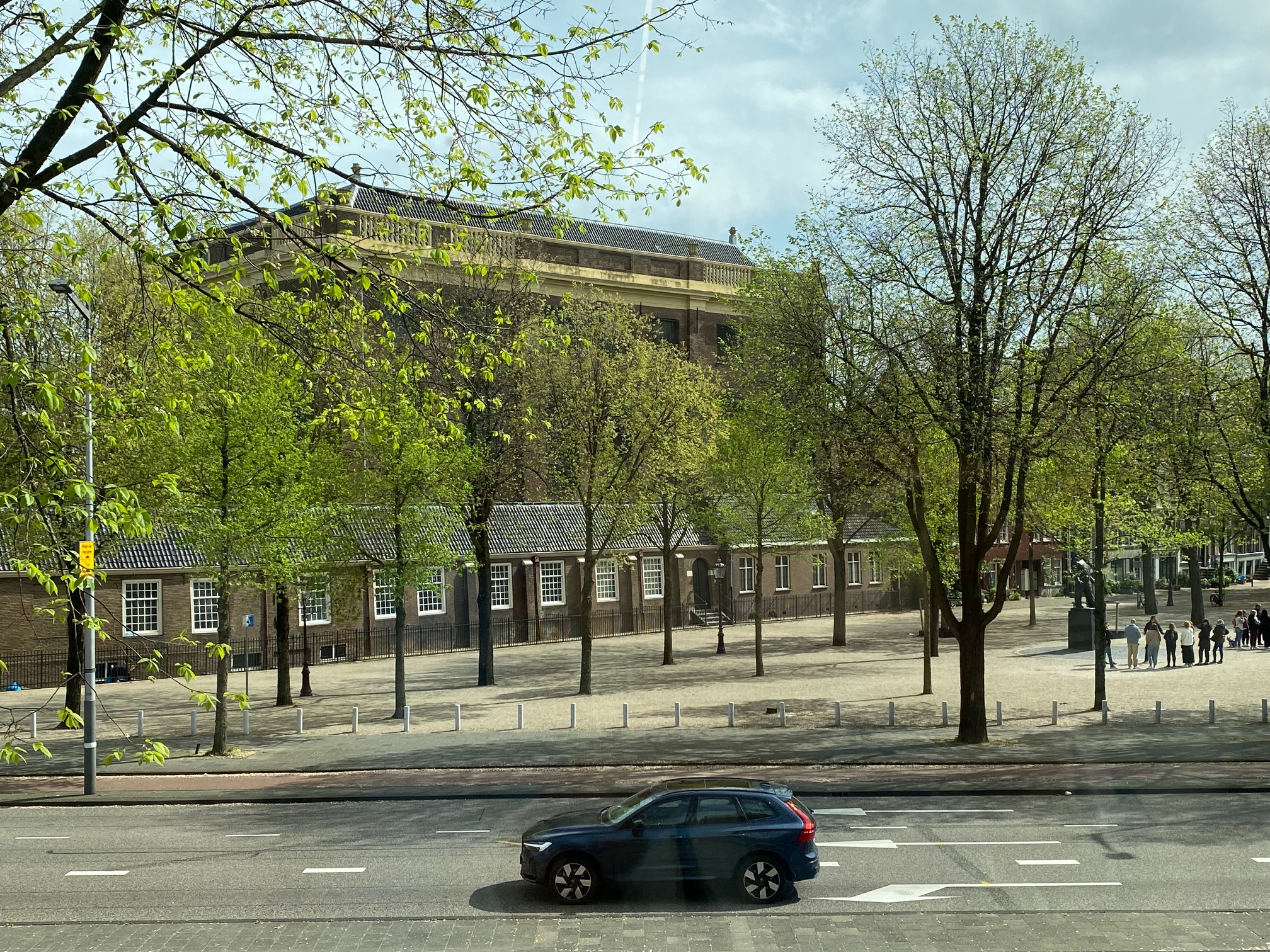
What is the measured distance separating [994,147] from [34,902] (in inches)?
868

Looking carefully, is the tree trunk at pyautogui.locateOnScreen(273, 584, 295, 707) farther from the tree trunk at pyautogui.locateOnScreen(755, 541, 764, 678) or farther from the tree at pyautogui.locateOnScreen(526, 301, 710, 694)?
the tree trunk at pyautogui.locateOnScreen(755, 541, 764, 678)

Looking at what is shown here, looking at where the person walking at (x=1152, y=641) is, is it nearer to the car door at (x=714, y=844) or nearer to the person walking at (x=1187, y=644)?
the person walking at (x=1187, y=644)

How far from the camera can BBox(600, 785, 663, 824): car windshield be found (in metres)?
13.4

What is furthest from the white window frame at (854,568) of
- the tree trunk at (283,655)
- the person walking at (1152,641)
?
the tree trunk at (283,655)

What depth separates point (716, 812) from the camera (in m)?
13.2

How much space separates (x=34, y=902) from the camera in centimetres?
1325

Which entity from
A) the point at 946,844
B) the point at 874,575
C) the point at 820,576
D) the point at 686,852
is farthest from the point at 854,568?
the point at 686,852

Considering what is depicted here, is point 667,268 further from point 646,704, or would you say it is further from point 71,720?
point 71,720

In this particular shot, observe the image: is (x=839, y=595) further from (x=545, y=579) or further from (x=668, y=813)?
(x=668, y=813)

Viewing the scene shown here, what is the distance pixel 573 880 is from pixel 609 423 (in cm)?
2183

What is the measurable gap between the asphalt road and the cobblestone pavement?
0.35m

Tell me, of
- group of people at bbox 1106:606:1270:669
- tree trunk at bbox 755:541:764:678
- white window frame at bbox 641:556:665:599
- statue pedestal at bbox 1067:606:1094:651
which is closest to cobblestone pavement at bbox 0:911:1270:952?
tree trunk at bbox 755:541:764:678

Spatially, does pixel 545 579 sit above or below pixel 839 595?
above

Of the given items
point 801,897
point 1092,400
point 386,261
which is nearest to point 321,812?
→ point 801,897
